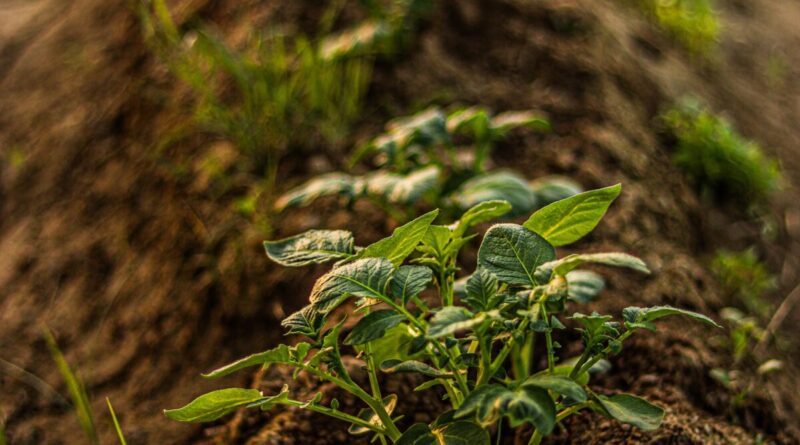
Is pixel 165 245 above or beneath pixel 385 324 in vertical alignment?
beneath

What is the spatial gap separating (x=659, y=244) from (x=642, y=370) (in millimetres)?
480

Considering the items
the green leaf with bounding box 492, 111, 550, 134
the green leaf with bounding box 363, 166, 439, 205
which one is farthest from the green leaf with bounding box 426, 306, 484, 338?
the green leaf with bounding box 492, 111, 550, 134

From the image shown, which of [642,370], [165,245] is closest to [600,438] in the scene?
[642,370]

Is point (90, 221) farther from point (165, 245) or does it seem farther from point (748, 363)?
point (748, 363)

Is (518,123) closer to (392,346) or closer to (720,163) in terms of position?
(392,346)

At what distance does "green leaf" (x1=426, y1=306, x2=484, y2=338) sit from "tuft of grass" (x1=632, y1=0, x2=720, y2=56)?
2.61m

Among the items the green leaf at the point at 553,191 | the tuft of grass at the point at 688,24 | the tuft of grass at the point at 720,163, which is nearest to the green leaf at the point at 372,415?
the green leaf at the point at 553,191

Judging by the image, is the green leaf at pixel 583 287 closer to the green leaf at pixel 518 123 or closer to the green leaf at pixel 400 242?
the green leaf at pixel 400 242

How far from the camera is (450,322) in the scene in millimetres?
933

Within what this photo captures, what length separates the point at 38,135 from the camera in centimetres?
262

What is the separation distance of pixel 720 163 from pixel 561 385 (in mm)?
1581

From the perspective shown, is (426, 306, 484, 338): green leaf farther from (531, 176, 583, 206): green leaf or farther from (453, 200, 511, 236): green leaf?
(531, 176, 583, 206): green leaf

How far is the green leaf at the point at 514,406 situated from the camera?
0.88 m

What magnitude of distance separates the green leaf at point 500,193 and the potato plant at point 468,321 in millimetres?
287
